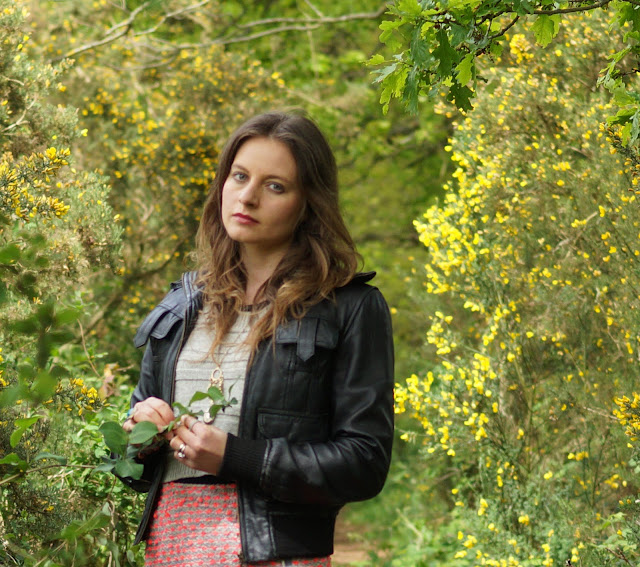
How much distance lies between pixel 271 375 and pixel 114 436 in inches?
15.9

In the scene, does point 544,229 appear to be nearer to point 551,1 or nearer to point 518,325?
point 518,325

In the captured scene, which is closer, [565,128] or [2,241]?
[2,241]

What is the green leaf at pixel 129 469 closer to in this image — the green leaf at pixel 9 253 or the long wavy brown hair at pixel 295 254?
the long wavy brown hair at pixel 295 254

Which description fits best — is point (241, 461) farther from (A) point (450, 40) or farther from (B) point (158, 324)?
(A) point (450, 40)

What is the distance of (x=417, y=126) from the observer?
11812 millimetres

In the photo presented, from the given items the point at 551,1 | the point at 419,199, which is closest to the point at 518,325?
the point at 551,1

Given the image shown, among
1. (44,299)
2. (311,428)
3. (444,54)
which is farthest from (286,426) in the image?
(44,299)

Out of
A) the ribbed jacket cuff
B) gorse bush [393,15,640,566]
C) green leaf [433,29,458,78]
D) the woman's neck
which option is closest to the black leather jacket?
the ribbed jacket cuff

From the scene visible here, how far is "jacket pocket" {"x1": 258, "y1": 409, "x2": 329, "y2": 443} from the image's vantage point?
7.21 ft

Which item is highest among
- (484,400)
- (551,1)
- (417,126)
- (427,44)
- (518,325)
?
(417,126)

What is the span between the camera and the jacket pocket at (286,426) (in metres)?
2.20

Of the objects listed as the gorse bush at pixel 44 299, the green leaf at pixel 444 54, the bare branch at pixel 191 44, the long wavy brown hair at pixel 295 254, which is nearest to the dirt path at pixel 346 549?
the gorse bush at pixel 44 299

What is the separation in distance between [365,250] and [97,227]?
8104mm

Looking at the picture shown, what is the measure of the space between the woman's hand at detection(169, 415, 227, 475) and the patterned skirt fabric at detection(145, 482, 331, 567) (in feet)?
0.43
